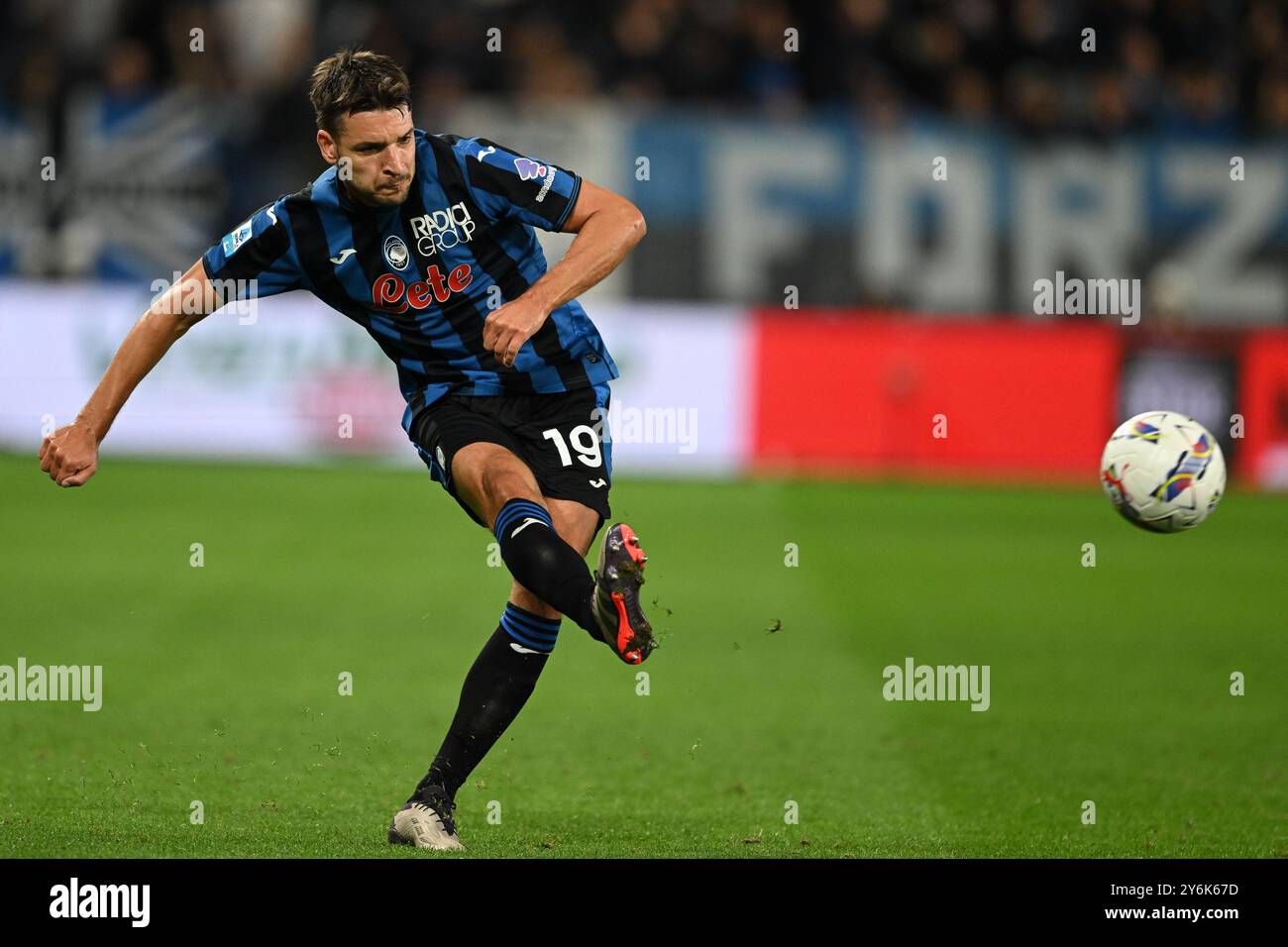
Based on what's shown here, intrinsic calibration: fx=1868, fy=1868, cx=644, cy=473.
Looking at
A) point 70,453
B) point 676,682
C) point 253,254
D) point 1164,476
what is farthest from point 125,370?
point 676,682

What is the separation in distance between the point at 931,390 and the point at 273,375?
625 cm

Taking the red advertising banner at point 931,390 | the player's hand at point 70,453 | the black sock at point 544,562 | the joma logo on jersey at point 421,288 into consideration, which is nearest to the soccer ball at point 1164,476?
the black sock at point 544,562

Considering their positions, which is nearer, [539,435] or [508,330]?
[508,330]

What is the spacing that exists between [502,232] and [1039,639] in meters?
5.64

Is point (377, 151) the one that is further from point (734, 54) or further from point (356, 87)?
point (734, 54)

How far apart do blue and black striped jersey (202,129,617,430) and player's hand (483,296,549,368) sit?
52 cm

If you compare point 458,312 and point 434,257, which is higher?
point 434,257

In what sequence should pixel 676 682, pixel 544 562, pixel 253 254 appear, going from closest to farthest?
pixel 544 562 < pixel 253 254 < pixel 676 682

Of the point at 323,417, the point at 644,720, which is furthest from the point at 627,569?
the point at 323,417

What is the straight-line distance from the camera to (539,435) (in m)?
5.85

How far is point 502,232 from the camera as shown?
231 inches

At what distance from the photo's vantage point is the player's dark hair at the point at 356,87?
5367 millimetres

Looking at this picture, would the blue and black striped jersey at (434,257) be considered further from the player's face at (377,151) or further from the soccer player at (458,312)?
the player's face at (377,151)

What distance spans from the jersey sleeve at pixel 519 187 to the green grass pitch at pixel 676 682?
1906 millimetres
